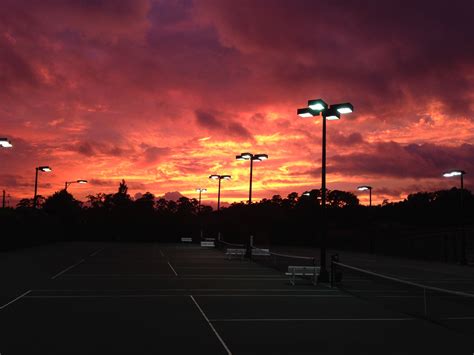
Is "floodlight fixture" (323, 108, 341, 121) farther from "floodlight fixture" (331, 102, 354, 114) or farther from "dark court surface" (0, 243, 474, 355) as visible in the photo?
"dark court surface" (0, 243, 474, 355)

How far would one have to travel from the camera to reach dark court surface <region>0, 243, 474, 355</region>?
30.2ft

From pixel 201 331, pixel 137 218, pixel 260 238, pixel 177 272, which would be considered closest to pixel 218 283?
pixel 177 272

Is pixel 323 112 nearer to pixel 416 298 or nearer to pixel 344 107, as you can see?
pixel 344 107

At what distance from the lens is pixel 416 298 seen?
16.9m

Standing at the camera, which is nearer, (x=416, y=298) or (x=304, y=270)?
(x=416, y=298)

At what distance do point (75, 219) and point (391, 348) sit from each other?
69.6m

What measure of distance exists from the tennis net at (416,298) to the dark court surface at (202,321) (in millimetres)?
374

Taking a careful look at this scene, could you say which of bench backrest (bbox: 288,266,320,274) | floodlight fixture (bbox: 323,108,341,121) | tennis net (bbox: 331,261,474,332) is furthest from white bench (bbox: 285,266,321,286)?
floodlight fixture (bbox: 323,108,341,121)

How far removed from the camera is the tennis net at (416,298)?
41.2 ft

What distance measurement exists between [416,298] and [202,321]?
8110 millimetres

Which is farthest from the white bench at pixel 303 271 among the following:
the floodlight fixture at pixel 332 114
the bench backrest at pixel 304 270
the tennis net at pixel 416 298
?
the floodlight fixture at pixel 332 114

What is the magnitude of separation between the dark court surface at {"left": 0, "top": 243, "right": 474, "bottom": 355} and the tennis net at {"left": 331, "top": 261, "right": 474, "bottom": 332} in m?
0.37

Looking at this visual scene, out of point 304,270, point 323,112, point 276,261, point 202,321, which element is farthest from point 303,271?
point 276,261

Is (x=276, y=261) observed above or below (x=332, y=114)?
below
